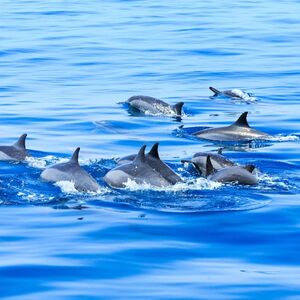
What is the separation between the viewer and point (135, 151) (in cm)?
1797

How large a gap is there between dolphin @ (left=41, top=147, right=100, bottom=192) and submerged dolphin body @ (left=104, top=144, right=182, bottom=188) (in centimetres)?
39

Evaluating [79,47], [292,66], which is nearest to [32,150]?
[292,66]

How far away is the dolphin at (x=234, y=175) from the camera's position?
14.6m

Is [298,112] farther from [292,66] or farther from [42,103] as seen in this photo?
[292,66]

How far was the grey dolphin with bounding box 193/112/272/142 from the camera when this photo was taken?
62.6 feet

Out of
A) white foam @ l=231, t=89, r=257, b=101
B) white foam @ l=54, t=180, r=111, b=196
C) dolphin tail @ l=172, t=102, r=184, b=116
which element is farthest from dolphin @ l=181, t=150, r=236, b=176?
white foam @ l=231, t=89, r=257, b=101

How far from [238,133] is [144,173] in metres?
4.87

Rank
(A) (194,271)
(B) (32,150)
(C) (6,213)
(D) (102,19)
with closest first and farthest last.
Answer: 1. (A) (194,271)
2. (C) (6,213)
3. (B) (32,150)
4. (D) (102,19)

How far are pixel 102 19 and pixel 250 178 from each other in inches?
1191

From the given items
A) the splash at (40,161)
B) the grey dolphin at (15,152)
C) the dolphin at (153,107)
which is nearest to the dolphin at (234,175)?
the splash at (40,161)

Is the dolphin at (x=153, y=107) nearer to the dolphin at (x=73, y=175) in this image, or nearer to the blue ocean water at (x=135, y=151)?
the blue ocean water at (x=135, y=151)

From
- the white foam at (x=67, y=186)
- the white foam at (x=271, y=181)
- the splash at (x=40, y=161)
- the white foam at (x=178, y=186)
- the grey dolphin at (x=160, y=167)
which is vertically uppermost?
the grey dolphin at (x=160, y=167)

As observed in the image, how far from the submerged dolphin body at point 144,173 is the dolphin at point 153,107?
6.67 m

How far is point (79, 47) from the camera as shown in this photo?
35312 mm
